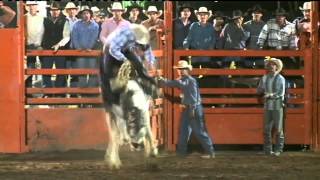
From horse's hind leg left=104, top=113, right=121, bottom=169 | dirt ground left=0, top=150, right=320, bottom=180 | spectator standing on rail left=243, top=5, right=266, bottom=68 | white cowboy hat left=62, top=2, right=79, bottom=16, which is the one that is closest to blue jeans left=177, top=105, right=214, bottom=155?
dirt ground left=0, top=150, right=320, bottom=180

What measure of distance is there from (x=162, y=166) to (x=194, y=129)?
156 centimetres

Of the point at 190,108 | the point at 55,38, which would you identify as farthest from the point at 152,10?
the point at 190,108

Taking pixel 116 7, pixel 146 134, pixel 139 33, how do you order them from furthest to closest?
pixel 116 7 → pixel 146 134 → pixel 139 33

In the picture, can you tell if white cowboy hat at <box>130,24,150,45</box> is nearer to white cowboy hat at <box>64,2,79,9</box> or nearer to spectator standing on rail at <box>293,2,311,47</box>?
white cowboy hat at <box>64,2,79,9</box>

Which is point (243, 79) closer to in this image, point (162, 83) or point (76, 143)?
point (162, 83)

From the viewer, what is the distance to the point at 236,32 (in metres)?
11.8

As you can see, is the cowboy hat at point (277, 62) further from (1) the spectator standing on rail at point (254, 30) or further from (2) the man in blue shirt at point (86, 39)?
(2) the man in blue shirt at point (86, 39)

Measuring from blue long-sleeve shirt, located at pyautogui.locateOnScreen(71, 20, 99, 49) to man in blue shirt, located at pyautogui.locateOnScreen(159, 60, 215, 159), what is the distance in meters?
1.53

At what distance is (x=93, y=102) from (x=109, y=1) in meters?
1.82

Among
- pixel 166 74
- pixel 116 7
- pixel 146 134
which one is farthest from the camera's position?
pixel 166 74

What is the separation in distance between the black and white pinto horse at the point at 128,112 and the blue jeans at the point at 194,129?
50.3 inches

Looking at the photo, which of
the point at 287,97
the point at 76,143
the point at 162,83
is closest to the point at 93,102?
the point at 76,143

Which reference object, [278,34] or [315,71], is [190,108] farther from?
[315,71]

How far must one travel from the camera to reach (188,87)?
1101 cm
